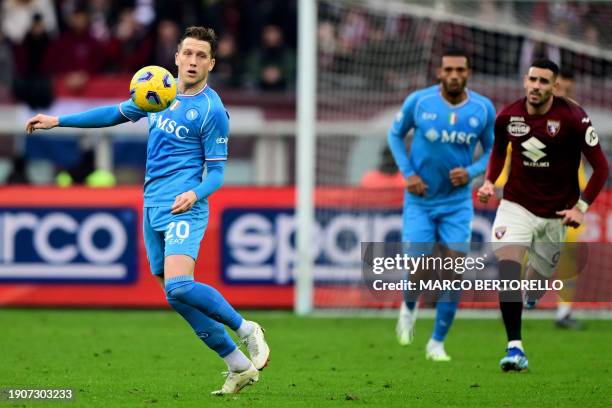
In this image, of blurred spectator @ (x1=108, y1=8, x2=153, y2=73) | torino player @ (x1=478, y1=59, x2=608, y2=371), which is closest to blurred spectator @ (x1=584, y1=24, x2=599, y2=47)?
torino player @ (x1=478, y1=59, x2=608, y2=371)

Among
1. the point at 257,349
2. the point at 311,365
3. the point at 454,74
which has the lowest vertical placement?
the point at 311,365

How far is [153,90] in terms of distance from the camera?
27.7ft

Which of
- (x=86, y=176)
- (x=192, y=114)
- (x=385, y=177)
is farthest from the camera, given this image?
(x=86, y=176)

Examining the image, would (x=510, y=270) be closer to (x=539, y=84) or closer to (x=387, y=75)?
(x=539, y=84)

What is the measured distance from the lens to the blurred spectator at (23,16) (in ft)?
72.2

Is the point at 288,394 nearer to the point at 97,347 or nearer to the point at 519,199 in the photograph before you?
the point at 519,199

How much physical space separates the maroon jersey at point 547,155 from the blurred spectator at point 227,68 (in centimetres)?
1112

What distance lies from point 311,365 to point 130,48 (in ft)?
38.8

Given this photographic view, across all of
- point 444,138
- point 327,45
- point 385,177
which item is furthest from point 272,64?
point 444,138

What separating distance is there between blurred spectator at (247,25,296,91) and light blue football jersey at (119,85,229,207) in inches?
497

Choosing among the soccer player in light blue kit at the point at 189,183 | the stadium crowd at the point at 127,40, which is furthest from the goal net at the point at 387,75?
the soccer player in light blue kit at the point at 189,183

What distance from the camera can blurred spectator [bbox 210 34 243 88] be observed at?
21328mm

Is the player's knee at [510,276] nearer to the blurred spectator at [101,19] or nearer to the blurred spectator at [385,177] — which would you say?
the blurred spectator at [385,177]

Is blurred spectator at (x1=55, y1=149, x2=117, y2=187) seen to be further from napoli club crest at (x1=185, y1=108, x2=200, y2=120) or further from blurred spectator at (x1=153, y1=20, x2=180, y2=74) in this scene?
napoli club crest at (x1=185, y1=108, x2=200, y2=120)
